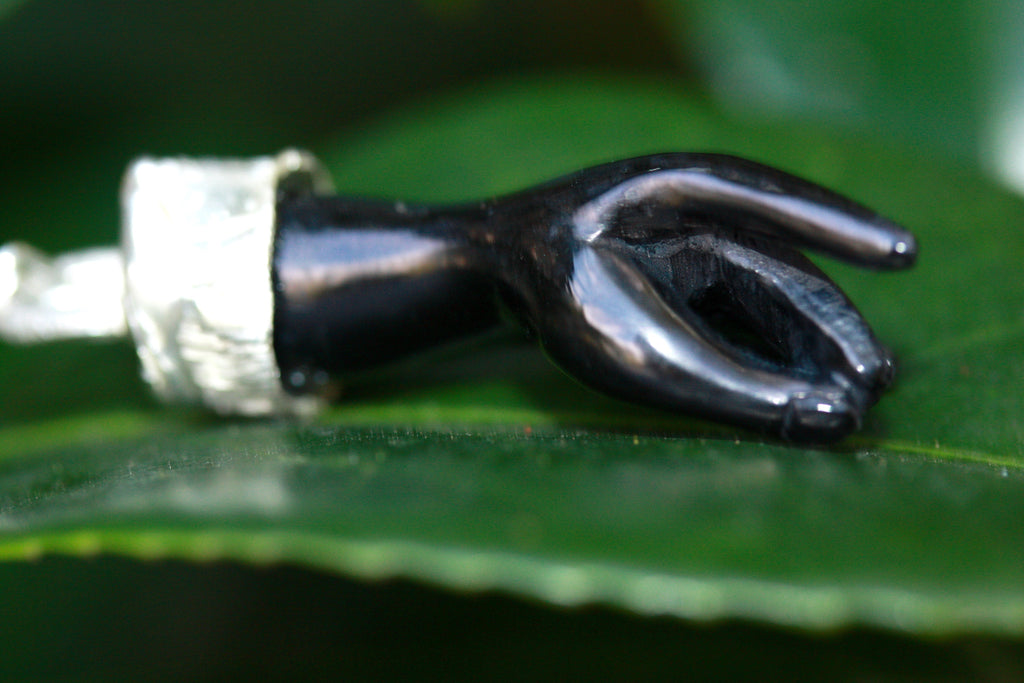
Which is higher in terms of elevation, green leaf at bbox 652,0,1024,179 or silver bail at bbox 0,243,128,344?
green leaf at bbox 652,0,1024,179

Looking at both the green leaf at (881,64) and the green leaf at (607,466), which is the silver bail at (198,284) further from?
the green leaf at (881,64)

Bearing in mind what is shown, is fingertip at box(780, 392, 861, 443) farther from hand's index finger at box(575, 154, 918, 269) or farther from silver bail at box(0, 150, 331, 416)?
silver bail at box(0, 150, 331, 416)

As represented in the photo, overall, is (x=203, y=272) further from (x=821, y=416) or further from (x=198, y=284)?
(x=821, y=416)

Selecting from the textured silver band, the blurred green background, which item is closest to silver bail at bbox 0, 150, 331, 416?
A: the textured silver band

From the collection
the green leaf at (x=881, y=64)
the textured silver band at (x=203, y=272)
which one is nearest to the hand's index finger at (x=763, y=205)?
the textured silver band at (x=203, y=272)

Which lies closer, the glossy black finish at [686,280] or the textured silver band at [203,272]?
the glossy black finish at [686,280]

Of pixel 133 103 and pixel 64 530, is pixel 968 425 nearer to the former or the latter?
pixel 64 530

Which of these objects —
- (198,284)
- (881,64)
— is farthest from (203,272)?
(881,64)
